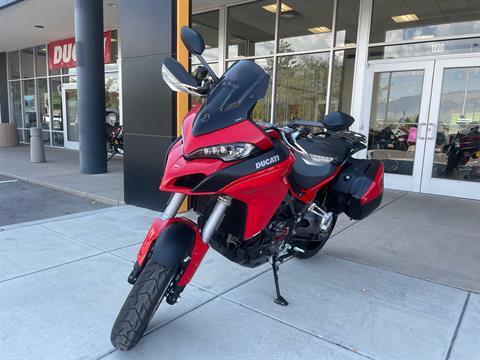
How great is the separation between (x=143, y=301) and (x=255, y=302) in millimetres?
1098

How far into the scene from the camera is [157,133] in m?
5.18

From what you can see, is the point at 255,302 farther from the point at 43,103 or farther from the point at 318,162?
the point at 43,103

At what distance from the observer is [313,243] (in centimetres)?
344

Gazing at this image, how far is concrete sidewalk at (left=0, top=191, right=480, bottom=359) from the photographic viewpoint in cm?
222

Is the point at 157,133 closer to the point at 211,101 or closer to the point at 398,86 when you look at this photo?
the point at 211,101

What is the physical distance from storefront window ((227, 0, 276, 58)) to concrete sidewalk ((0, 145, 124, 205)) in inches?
165

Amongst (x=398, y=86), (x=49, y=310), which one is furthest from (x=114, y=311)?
(x=398, y=86)

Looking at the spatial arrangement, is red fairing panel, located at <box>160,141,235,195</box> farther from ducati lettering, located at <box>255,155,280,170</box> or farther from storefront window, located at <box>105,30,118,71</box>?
storefront window, located at <box>105,30,118,71</box>

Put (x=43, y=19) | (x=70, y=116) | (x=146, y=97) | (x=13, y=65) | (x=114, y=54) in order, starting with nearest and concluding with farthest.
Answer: (x=146, y=97), (x=43, y=19), (x=114, y=54), (x=70, y=116), (x=13, y=65)

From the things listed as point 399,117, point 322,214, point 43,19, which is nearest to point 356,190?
point 322,214


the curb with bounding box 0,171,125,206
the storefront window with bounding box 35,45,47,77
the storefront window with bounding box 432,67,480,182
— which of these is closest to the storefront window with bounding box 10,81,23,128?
the storefront window with bounding box 35,45,47,77

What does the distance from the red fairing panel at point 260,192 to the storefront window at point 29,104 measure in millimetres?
16099

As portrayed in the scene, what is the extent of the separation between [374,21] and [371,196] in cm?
536

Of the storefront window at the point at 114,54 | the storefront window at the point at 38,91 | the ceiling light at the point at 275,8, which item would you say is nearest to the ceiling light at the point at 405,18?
the ceiling light at the point at 275,8
